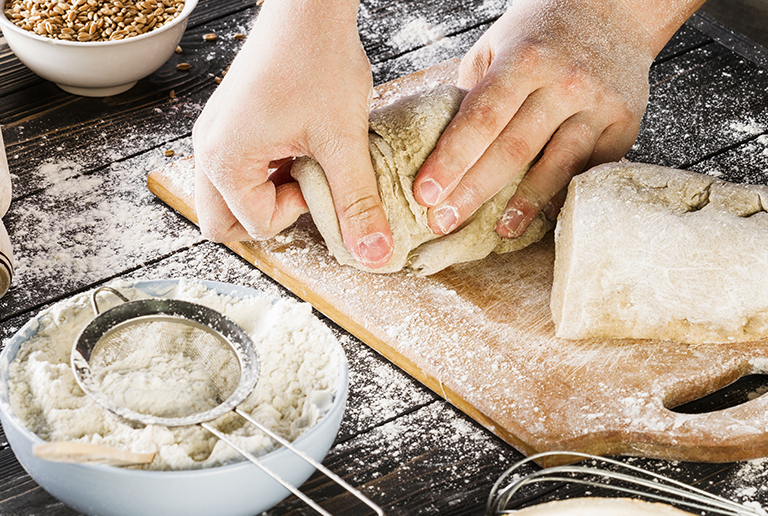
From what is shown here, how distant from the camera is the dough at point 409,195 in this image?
129 centimetres

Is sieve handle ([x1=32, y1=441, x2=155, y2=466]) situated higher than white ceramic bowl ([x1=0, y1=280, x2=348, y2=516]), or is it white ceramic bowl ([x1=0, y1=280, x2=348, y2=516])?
sieve handle ([x1=32, y1=441, x2=155, y2=466])

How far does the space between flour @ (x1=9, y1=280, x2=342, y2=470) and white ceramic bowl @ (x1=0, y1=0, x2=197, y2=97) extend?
77 centimetres

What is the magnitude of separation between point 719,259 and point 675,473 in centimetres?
33

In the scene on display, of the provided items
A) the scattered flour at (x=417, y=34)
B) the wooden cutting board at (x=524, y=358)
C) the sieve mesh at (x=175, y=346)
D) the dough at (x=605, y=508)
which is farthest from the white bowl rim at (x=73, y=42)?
the dough at (x=605, y=508)

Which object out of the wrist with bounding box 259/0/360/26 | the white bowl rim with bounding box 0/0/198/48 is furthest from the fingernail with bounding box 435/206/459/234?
the white bowl rim with bounding box 0/0/198/48

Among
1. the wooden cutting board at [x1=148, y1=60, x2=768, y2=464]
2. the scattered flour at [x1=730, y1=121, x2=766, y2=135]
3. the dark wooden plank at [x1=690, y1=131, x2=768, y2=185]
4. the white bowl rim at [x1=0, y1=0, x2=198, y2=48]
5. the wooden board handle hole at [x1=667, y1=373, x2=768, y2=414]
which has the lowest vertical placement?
the wooden board handle hole at [x1=667, y1=373, x2=768, y2=414]

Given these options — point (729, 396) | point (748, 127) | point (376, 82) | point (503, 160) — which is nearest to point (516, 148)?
point (503, 160)

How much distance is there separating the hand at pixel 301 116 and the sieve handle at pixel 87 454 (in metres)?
0.52

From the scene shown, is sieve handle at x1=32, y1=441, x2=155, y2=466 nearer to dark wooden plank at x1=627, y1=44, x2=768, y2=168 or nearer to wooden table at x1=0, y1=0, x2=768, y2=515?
wooden table at x1=0, y1=0, x2=768, y2=515

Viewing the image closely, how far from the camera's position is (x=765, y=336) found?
1259mm

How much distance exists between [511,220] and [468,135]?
186mm

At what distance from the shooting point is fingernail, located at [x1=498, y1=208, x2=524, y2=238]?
54.9 inches

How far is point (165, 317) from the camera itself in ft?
3.34

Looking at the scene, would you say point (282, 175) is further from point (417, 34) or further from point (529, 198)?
point (417, 34)
